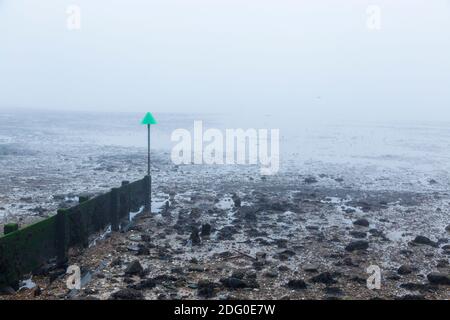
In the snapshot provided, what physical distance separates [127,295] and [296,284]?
5.12m

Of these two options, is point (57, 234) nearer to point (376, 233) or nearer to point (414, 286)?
point (414, 286)

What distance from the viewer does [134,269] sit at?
593 inches

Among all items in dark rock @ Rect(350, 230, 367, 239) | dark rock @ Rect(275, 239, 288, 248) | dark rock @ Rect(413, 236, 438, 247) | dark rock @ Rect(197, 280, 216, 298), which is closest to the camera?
dark rock @ Rect(197, 280, 216, 298)

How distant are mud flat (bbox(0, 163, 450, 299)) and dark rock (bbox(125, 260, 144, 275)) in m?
0.03

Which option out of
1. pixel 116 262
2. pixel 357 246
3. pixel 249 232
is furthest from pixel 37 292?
pixel 357 246

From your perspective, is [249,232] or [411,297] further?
[249,232]

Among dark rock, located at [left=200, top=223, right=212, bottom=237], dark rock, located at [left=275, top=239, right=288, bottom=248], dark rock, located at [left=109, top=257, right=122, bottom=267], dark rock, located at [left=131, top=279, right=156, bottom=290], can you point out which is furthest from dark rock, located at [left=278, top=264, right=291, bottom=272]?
dark rock, located at [left=109, top=257, right=122, bottom=267]

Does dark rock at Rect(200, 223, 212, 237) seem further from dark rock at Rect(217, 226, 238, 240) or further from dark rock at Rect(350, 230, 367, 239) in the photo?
dark rock at Rect(350, 230, 367, 239)

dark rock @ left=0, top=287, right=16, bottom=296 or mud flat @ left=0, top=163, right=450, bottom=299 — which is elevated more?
dark rock @ left=0, top=287, right=16, bottom=296

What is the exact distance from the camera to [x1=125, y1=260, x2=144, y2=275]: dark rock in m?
15.0

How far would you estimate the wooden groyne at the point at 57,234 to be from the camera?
12.9 metres
